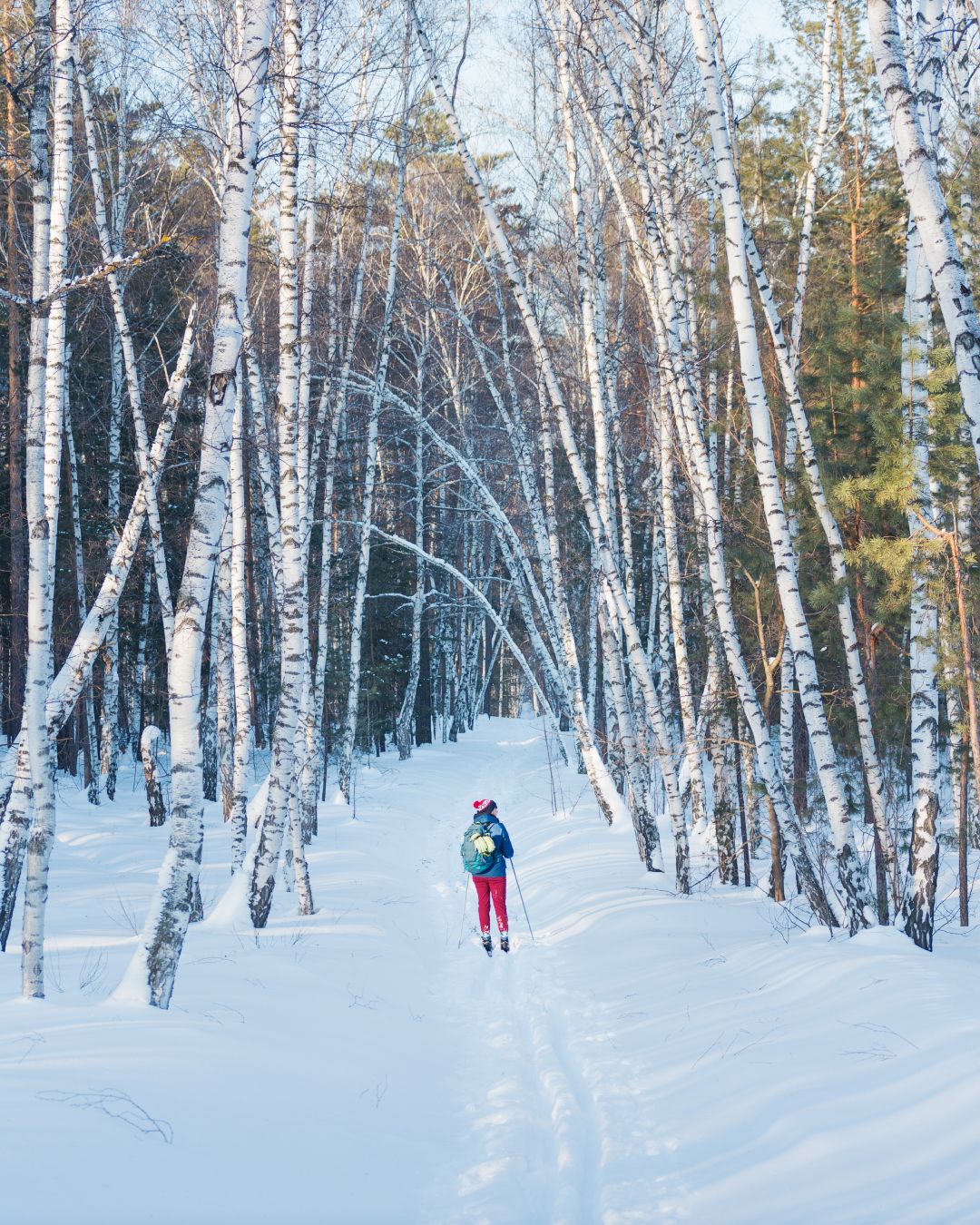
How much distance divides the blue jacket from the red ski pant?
0.05 m

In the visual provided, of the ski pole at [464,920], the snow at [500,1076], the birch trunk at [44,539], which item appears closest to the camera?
the snow at [500,1076]

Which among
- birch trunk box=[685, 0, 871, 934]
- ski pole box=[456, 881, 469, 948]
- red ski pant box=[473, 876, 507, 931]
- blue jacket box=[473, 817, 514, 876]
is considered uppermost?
birch trunk box=[685, 0, 871, 934]

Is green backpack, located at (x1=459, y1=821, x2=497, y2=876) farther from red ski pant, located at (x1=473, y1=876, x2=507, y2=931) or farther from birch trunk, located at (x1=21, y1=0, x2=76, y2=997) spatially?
birch trunk, located at (x1=21, y1=0, x2=76, y2=997)

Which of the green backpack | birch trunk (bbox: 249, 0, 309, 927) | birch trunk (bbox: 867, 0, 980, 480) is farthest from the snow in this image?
birch trunk (bbox: 867, 0, 980, 480)

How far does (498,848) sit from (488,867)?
260mm

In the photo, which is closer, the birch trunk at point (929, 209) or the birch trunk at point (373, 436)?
the birch trunk at point (929, 209)

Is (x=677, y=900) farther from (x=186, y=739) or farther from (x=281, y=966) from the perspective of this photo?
(x=186, y=739)

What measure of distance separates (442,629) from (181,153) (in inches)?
933

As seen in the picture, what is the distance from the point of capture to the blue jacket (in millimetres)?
9328

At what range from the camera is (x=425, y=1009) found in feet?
23.3

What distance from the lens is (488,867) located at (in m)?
9.33

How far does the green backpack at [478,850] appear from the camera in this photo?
935 centimetres

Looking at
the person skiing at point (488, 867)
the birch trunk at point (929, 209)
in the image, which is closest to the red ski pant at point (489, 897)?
the person skiing at point (488, 867)

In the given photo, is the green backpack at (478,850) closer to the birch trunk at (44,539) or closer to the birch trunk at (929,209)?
the birch trunk at (44,539)
